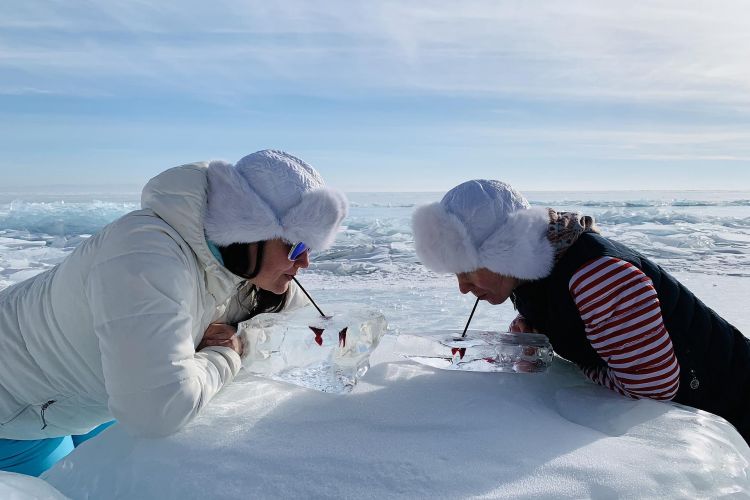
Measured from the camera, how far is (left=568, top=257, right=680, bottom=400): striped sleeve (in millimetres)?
1836

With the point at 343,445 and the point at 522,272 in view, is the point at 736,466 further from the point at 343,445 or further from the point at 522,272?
the point at 343,445

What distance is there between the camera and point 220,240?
1849 mm

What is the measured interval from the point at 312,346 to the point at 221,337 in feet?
0.99

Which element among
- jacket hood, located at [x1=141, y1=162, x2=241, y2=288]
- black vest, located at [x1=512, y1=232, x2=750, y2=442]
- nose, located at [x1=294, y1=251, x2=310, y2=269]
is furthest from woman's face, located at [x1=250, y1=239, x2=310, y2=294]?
black vest, located at [x1=512, y1=232, x2=750, y2=442]

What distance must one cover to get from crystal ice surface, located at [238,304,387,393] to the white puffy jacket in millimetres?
162

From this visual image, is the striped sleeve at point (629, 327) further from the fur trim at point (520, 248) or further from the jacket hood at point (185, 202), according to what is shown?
A: the jacket hood at point (185, 202)

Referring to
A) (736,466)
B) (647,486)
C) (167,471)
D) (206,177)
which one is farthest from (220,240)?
(736,466)

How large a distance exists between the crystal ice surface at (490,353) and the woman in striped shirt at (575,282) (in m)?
0.09

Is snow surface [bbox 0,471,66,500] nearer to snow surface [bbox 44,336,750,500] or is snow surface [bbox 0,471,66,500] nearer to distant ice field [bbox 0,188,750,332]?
snow surface [bbox 44,336,750,500]

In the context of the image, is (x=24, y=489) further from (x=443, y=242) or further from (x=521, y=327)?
(x=521, y=327)

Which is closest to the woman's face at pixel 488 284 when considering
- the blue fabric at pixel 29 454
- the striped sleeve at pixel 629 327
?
the striped sleeve at pixel 629 327

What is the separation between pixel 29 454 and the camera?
2160 millimetres

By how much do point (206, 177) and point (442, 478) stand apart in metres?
1.13

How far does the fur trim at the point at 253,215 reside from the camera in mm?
1845
